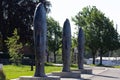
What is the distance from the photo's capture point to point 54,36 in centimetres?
9906

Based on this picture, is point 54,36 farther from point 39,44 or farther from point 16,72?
point 39,44

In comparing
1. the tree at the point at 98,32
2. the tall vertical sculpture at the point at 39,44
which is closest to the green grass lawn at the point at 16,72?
the tall vertical sculpture at the point at 39,44

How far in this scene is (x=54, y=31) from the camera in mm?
99375

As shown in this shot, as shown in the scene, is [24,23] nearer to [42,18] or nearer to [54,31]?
[54,31]

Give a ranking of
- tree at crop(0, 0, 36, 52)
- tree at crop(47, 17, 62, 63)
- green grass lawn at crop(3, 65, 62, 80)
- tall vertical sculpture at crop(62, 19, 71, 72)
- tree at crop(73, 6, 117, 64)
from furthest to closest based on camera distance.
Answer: tree at crop(47, 17, 62, 63) < tree at crop(73, 6, 117, 64) < tree at crop(0, 0, 36, 52) < tall vertical sculpture at crop(62, 19, 71, 72) < green grass lawn at crop(3, 65, 62, 80)

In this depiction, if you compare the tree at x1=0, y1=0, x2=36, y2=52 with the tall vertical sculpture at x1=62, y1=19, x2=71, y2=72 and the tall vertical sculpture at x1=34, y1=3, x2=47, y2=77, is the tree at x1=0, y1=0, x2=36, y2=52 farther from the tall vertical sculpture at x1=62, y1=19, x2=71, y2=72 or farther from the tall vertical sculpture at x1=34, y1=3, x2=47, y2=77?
the tall vertical sculpture at x1=34, y1=3, x2=47, y2=77

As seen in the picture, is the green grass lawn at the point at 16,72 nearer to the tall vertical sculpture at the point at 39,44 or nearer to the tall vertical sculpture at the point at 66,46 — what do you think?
the tall vertical sculpture at the point at 66,46

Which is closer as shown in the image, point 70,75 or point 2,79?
point 2,79

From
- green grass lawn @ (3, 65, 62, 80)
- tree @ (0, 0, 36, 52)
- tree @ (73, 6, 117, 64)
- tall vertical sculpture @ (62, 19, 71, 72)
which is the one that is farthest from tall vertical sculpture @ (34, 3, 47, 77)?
tree @ (73, 6, 117, 64)

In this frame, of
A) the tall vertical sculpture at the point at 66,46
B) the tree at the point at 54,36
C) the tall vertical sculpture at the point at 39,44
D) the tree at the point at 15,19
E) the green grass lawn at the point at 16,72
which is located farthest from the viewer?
the tree at the point at 54,36

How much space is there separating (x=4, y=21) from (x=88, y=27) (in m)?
19.6

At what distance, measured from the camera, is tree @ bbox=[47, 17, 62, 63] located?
96.6 meters

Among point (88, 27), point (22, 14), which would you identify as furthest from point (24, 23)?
point (88, 27)

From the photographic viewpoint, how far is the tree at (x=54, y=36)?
96562mm
